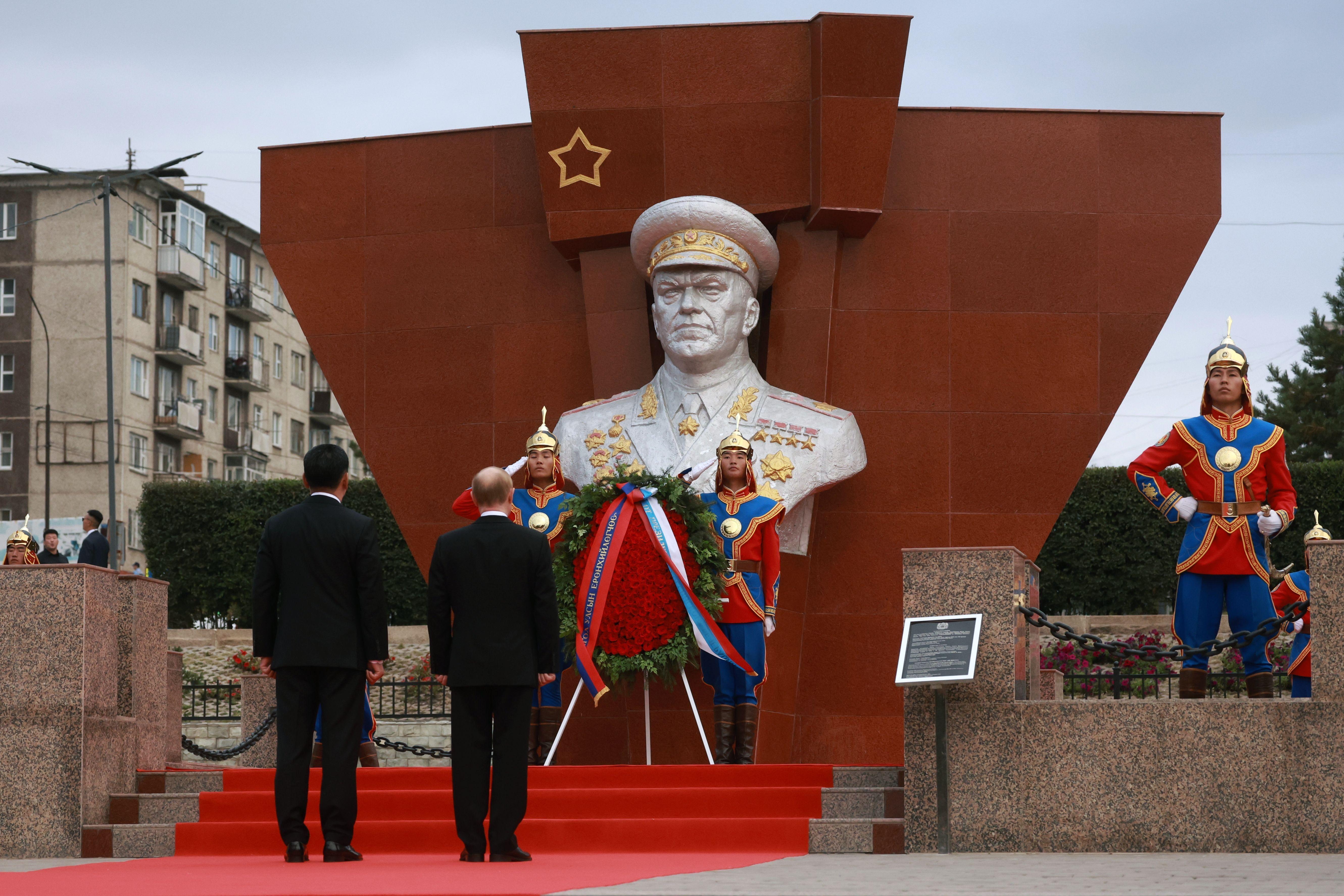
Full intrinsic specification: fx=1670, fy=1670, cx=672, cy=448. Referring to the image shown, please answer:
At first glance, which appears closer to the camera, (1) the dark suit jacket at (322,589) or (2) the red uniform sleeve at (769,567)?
(1) the dark suit jacket at (322,589)

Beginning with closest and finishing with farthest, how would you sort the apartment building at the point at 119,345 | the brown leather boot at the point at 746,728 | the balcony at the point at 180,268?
the brown leather boot at the point at 746,728 → the apartment building at the point at 119,345 → the balcony at the point at 180,268

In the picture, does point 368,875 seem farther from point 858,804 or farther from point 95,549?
point 95,549

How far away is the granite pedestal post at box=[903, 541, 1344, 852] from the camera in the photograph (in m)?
7.53

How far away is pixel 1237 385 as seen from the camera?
928 cm

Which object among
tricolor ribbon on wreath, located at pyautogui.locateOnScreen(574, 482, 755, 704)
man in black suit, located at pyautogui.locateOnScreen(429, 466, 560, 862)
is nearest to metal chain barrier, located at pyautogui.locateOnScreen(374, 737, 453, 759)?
tricolor ribbon on wreath, located at pyautogui.locateOnScreen(574, 482, 755, 704)

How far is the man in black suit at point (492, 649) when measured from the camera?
696cm

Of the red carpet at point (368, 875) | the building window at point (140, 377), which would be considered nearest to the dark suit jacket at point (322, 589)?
the red carpet at point (368, 875)

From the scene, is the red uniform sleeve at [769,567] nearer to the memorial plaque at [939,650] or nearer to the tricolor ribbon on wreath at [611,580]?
the tricolor ribbon on wreath at [611,580]

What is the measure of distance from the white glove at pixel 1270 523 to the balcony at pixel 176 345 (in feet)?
146

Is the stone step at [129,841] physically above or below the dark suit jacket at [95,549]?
below

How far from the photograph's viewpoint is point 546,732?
1025 centimetres

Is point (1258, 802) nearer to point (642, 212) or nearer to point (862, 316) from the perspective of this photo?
point (862, 316)

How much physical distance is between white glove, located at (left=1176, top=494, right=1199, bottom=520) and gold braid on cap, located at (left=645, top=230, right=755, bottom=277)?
3.65 meters

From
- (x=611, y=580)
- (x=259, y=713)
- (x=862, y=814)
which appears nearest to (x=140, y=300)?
(x=259, y=713)
